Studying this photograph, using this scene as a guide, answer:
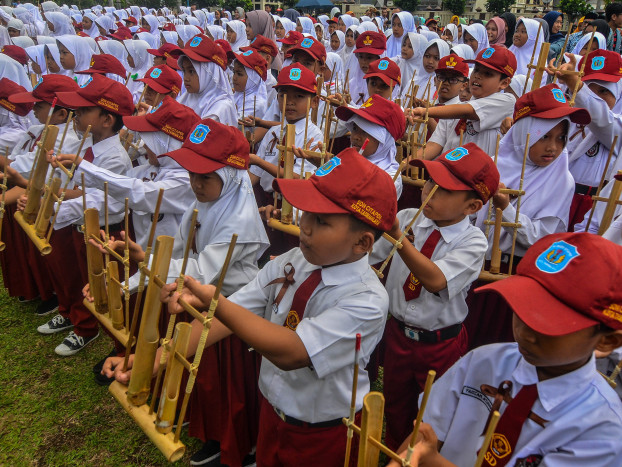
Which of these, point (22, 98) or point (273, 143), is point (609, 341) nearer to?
point (273, 143)

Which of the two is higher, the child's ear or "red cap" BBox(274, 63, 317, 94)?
"red cap" BBox(274, 63, 317, 94)

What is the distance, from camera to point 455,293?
2248mm

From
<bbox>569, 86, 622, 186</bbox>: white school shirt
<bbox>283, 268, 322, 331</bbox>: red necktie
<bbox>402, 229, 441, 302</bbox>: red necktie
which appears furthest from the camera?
<bbox>569, 86, 622, 186</bbox>: white school shirt

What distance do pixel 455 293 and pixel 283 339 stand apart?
110 cm

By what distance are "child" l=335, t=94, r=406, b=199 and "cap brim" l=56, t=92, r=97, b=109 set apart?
1.93 metres

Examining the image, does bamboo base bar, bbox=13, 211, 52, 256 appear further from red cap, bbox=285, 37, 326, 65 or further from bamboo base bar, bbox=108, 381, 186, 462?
red cap, bbox=285, 37, 326, 65

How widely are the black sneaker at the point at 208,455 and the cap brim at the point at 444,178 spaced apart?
215 centimetres

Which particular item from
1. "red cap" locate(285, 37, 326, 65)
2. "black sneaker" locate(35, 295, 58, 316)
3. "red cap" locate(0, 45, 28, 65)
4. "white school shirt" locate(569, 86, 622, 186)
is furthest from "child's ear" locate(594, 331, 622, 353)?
"red cap" locate(0, 45, 28, 65)

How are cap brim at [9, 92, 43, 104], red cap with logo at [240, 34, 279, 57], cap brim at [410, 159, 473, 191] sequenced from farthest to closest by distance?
red cap with logo at [240, 34, 279, 57], cap brim at [9, 92, 43, 104], cap brim at [410, 159, 473, 191]

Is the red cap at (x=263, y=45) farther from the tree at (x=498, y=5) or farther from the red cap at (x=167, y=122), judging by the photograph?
the tree at (x=498, y=5)

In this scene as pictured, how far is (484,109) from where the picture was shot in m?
3.98

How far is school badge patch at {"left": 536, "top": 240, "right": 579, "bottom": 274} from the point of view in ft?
4.14

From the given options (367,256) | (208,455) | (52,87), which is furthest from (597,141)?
(52,87)

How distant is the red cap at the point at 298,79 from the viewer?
431 centimetres
